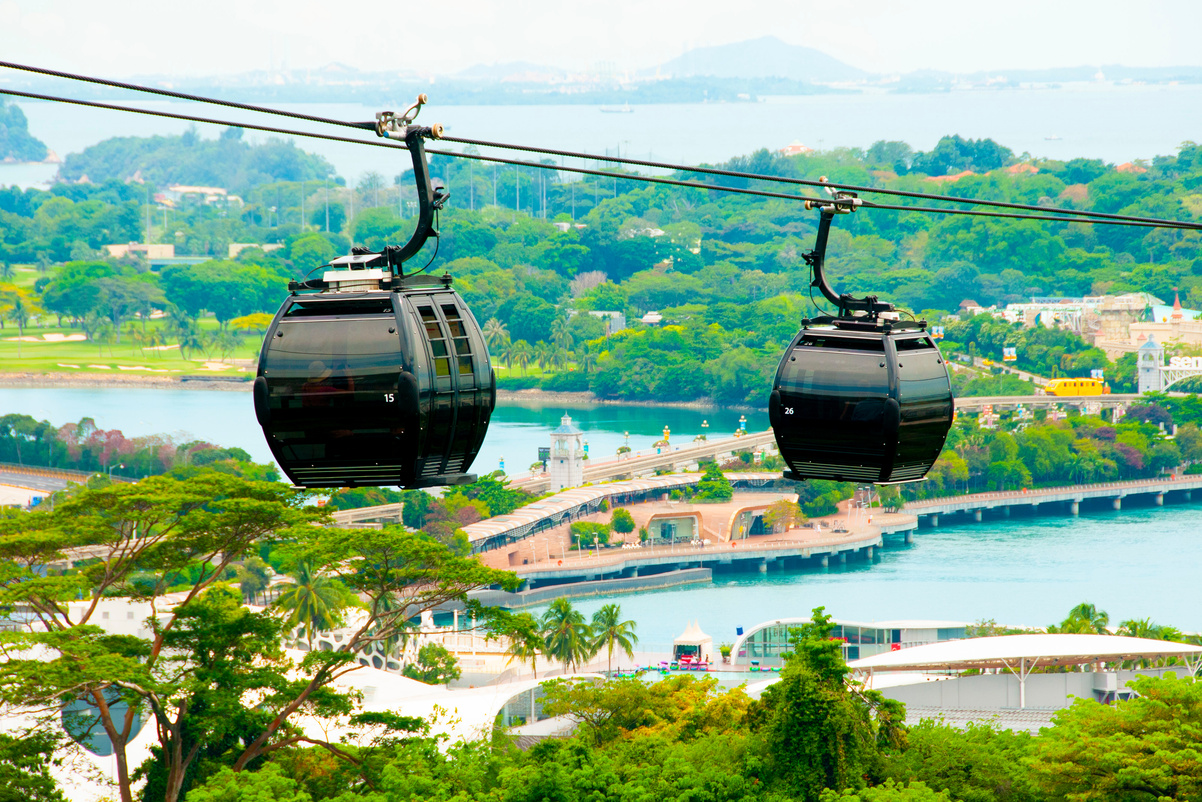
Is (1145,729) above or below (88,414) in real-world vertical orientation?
above

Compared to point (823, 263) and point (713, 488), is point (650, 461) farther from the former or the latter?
point (823, 263)

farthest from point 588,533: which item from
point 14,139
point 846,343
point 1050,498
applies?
point 14,139

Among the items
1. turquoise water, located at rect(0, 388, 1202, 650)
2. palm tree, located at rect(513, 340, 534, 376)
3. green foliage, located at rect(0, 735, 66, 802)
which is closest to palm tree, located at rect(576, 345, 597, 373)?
palm tree, located at rect(513, 340, 534, 376)

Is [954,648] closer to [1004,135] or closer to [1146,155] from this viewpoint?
[1146,155]

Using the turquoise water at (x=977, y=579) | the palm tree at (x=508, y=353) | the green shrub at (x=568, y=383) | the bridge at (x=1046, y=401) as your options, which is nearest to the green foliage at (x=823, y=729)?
the turquoise water at (x=977, y=579)

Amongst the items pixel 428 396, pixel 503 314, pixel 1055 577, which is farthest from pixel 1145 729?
pixel 503 314

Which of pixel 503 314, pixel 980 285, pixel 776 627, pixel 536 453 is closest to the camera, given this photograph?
pixel 776 627
